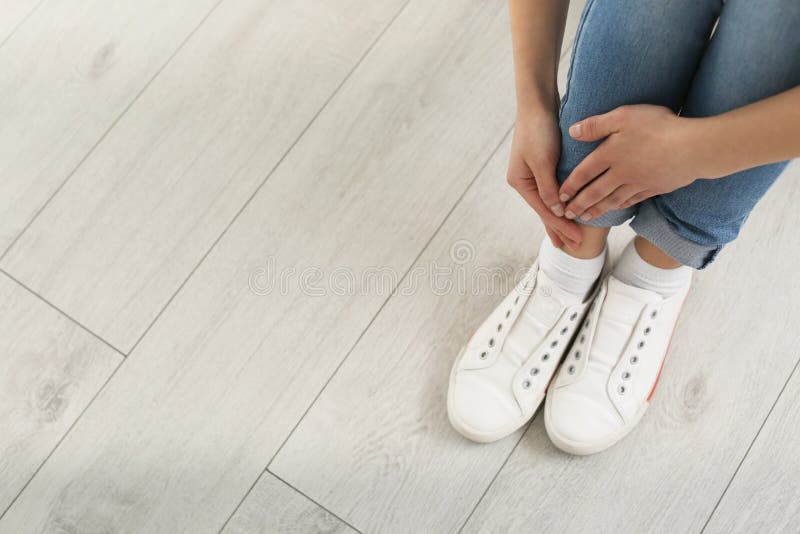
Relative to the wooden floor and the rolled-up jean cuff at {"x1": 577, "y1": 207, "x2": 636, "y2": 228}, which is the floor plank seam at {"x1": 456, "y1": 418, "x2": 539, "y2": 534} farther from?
the rolled-up jean cuff at {"x1": 577, "y1": 207, "x2": 636, "y2": 228}

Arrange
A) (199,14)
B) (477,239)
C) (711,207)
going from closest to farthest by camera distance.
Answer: (711,207) → (477,239) → (199,14)

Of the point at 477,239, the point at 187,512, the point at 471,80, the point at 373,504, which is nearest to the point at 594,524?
the point at 373,504

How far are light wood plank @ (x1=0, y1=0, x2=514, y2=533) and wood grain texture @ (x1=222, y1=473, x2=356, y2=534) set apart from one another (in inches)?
0.8

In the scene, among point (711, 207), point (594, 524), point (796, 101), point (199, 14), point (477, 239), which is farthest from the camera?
point (199, 14)

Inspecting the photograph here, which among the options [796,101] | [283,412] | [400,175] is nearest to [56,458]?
[283,412]

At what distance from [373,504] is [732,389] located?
0.47 metres

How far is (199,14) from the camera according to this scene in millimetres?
1111

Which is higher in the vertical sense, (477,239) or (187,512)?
(477,239)

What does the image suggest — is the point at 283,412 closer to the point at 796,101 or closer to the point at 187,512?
the point at 187,512

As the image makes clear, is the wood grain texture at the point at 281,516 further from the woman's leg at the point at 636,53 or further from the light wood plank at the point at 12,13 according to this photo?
the light wood plank at the point at 12,13

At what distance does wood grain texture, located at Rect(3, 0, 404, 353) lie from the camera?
979mm

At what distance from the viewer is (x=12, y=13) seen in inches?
44.5

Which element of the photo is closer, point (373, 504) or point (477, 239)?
point (373, 504)

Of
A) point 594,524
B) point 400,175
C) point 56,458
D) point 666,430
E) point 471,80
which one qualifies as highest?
point 471,80
